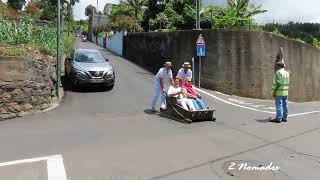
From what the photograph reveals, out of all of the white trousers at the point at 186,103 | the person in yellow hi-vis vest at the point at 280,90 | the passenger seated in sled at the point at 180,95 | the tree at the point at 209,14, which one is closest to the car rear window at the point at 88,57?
the passenger seated in sled at the point at 180,95

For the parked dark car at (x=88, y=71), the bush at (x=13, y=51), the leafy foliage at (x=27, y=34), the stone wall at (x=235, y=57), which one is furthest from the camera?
the stone wall at (x=235, y=57)

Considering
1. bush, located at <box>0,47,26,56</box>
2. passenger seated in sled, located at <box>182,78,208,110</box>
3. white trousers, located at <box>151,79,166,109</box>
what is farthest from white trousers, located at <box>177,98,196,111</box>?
bush, located at <box>0,47,26,56</box>

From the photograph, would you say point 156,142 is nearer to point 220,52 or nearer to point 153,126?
point 153,126

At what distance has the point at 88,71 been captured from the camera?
58.5 feet

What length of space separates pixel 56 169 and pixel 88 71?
421 inches

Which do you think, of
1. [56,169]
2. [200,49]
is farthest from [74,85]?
[56,169]

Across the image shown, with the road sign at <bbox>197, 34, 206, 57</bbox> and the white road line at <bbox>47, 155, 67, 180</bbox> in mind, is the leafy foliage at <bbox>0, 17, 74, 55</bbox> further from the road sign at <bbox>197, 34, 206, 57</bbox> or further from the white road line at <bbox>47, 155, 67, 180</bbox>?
the white road line at <bbox>47, 155, 67, 180</bbox>

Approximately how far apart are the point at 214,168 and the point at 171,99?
5239 millimetres

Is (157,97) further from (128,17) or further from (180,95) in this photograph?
(128,17)

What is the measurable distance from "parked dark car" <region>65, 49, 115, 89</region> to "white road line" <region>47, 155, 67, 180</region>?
9.71m

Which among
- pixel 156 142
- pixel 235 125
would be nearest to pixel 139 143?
pixel 156 142

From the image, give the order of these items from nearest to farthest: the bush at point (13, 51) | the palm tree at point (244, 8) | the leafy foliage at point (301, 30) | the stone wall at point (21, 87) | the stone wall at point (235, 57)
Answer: the stone wall at point (21, 87) < the bush at point (13, 51) < the stone wall at point (235, 57) < the palm tree at point (244, 8) < the leafy foliage at point (301, 30)

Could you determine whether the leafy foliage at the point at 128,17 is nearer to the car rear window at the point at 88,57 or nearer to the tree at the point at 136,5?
the tree at the point at 136,5

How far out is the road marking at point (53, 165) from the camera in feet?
23.2
